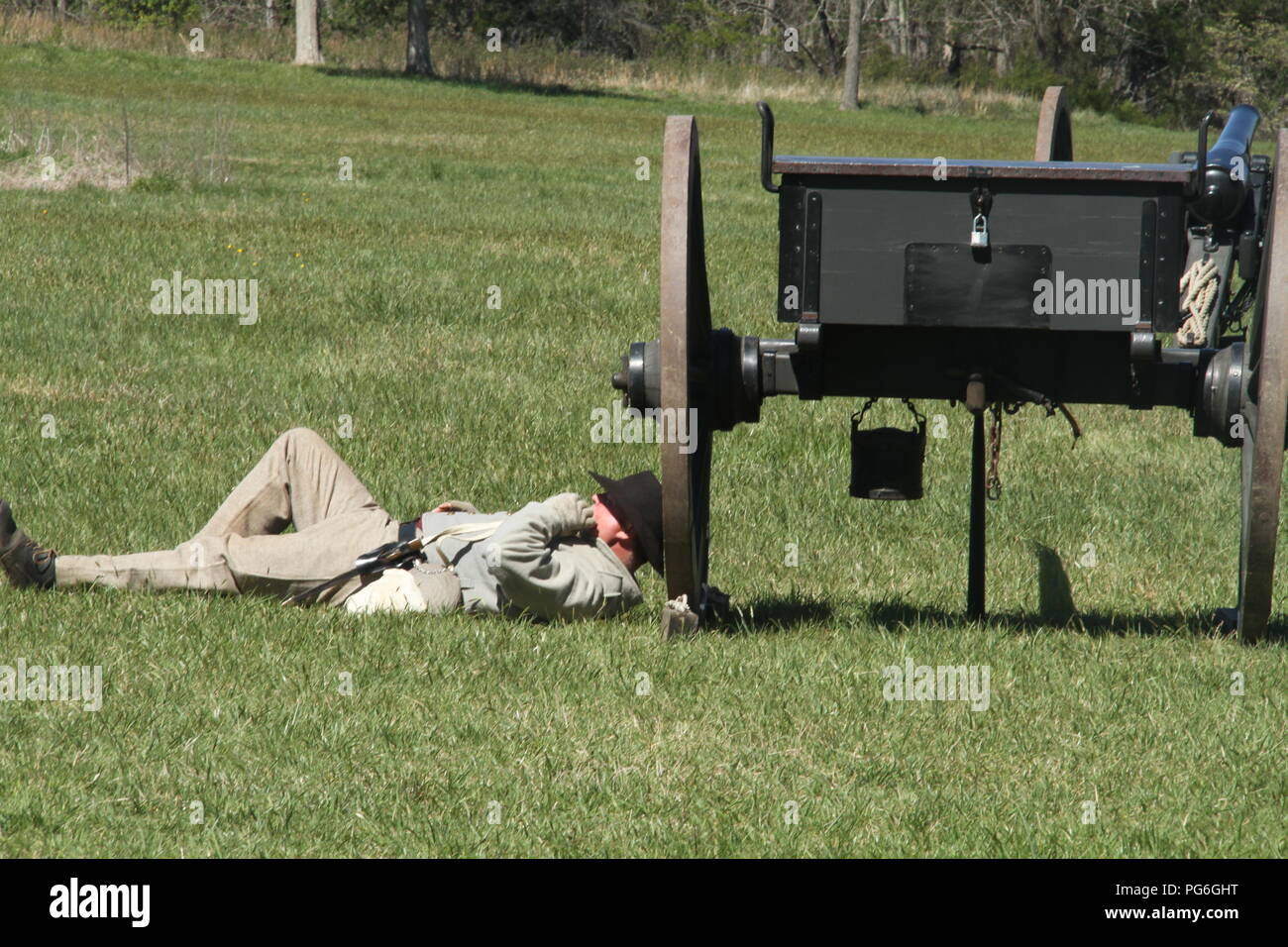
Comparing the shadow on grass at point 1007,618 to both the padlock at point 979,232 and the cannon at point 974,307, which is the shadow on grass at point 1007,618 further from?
the padlock at point 979,232

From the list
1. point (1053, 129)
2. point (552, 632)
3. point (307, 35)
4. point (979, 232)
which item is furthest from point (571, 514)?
point (307, 35)

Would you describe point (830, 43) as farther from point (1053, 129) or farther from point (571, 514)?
point (571, 514)

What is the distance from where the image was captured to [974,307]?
15.4 feet

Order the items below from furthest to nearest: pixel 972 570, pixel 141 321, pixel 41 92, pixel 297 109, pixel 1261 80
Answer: pixel 1261 80 → pixel 297 109 → pixel 41 92 → pixel 141 321 → pixel 972 570

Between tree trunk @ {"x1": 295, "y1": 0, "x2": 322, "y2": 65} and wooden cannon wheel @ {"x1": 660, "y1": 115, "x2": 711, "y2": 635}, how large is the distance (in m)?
42.1

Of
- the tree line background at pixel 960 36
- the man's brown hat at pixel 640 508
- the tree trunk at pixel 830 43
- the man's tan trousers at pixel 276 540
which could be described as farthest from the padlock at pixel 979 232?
the tree trunk at pixel 830 43

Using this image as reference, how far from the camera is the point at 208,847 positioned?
386 centimetres

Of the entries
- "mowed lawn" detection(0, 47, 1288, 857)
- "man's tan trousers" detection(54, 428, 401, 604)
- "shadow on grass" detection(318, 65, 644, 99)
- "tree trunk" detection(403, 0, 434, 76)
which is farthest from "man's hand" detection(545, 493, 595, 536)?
"tree trunk" detection(403, 0, 434, 76)

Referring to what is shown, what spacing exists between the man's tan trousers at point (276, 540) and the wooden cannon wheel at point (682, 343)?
4.58ft

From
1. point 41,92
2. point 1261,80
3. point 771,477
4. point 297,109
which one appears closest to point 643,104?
point 297,109

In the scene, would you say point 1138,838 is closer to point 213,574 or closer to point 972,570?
point 972,570

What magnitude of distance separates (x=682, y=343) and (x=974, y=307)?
830 mm

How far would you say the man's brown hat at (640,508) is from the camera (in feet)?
18.6
